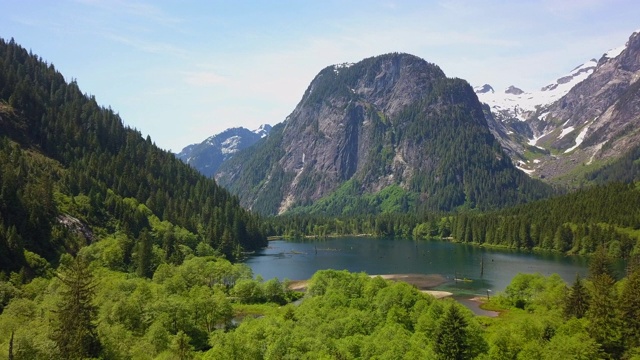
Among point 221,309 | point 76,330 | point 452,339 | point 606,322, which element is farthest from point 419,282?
point 76,330

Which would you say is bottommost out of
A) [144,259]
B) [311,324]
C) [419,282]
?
[419,282]

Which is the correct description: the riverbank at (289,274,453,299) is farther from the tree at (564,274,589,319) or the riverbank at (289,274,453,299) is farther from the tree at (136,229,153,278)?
the tree at (564,274,589,319)

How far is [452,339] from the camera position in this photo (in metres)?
67.2

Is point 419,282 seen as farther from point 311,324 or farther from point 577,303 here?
point 311,324

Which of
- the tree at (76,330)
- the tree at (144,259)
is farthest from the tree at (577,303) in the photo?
the tree at (144,259)

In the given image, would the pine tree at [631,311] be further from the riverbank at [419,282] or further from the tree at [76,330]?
the tree at [76,330]

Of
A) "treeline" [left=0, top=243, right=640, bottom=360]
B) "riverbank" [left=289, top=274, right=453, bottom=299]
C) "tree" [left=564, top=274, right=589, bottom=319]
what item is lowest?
"riverbank" [left=289, top=274, right=453, bottom=299]

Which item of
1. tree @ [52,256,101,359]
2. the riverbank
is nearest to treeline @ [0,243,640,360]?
tree @ [52,256,101,359]

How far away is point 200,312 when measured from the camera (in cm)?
8956

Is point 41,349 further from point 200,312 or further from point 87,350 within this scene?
point 200,312

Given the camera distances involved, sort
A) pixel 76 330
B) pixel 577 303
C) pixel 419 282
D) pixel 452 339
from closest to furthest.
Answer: pixel 76 330
pixel 452 339
pixel 577 303
pixel 419 282

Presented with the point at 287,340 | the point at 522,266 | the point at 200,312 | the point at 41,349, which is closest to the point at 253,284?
the point at 200,312

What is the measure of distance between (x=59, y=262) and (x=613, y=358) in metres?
119

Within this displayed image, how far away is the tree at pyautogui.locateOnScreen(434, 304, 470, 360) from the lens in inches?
2633
